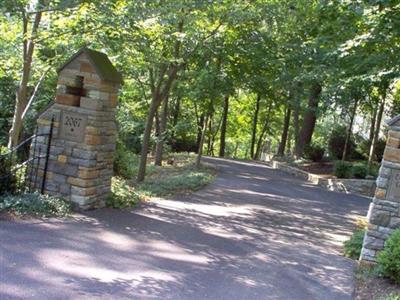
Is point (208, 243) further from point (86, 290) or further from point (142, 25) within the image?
point (142, 25)

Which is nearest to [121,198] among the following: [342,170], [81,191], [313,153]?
[81,191]

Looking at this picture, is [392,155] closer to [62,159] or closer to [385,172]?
[385,172]

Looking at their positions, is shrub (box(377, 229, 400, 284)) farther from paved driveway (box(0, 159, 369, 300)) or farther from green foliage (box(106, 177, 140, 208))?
green foliage (box(106, 177, 140, 208))

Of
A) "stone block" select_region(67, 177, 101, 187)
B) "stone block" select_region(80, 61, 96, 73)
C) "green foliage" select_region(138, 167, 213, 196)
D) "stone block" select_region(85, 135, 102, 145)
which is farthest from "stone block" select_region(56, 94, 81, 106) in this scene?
"green foliage" select_region(138, 167, 213, 196)

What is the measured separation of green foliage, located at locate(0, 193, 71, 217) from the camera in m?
6.25

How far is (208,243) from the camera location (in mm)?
6438

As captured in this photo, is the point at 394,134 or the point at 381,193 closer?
the point at 394,134

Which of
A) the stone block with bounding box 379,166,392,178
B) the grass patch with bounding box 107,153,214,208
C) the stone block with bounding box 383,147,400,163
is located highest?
the stone block with bounding box 383,147,400,163

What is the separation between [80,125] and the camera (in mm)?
6980

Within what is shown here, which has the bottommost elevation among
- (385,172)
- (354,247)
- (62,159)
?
(354,247)

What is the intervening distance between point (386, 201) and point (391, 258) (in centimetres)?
89

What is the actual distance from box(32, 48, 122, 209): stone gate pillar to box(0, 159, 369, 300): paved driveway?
0.55m

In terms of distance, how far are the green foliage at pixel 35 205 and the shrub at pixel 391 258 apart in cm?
422

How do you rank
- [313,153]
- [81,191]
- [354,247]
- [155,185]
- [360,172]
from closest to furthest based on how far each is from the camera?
[354,247], [81,191], [155,185], [360,172], [313,153]
